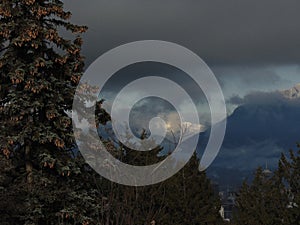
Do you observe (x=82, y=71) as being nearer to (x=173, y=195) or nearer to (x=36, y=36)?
(x=36, y=36)

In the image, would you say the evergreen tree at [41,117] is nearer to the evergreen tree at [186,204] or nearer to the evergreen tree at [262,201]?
the evergreen tree at [186,204]

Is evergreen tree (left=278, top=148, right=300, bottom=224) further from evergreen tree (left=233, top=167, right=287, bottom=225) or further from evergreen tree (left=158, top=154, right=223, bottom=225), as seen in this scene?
evergreen tree (left=158, top=154, right=223, bottom=225)

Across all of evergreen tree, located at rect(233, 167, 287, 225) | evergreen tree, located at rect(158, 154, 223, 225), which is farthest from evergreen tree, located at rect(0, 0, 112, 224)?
evergreen tree, located at rect(233, 167, 287, 225)

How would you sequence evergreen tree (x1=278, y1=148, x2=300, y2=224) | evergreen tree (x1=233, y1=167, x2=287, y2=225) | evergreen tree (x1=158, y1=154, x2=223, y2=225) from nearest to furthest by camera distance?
evergreen tree (x1=278, y1=148, x2=300, y2=224), evergreen tree (x1=233, y1=167, x2=287, y2=225), evergreen tree (x1=158, y1=154, x2=223, y2=225)

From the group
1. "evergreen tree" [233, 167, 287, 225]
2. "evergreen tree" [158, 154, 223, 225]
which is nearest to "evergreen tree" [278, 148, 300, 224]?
"evergreen tree" [233, 167, 287, 225]

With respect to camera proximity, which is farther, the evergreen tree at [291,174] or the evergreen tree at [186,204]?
the evergreen tree at [186,204]

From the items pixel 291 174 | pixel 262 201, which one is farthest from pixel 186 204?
pixel 291 174

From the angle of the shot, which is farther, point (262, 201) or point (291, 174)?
point (262, 201)

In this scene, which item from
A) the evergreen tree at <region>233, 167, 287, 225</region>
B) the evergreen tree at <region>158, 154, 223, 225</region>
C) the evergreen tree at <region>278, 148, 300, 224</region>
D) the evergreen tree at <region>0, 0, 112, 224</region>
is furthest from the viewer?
the evergreen tree at <region>158, 154, 223, 225</region>

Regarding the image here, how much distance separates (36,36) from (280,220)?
474 inches

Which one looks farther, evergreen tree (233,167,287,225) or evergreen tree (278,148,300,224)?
evergreen tree (233,167,287,225)

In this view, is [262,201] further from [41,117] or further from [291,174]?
[41,117]

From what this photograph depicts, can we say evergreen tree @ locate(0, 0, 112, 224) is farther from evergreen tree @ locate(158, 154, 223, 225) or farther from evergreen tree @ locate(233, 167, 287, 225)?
evergreen tree @ locate(233, 167, 287, 225)

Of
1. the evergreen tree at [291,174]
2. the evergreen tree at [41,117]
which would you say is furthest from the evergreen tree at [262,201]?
the evergreen tree at [41,117]
